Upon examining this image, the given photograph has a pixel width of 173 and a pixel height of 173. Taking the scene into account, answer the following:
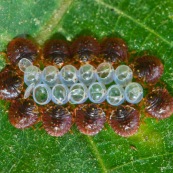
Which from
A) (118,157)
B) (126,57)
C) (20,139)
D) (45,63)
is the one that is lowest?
(20,139)

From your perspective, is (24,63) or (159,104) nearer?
(159,104)

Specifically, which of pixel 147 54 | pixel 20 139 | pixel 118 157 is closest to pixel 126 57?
pixel 147 54

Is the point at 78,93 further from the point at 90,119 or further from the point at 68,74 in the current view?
the point at 90,119

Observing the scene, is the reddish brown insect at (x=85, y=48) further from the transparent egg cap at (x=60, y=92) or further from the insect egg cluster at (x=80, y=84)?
the transparent egg cap at (x=60, y=92)

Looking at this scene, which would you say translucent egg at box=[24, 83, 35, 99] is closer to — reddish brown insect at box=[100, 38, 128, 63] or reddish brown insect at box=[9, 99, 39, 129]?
reddish brown insect at box=[9, 99, 39, 129]

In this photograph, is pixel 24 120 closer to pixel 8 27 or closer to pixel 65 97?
pixel 65 97

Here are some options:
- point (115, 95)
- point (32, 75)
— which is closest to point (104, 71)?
point (115, 95)

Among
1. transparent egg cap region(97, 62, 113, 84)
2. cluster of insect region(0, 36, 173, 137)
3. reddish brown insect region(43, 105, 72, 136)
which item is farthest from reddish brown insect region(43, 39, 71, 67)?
reddish brown insect region(43, 105, 72, 136)
